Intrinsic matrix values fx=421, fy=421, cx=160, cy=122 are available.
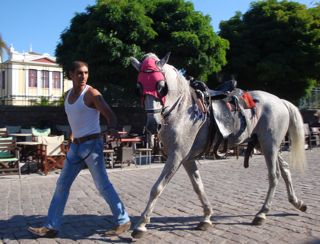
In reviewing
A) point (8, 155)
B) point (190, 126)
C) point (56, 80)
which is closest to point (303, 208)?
point (190, 126)

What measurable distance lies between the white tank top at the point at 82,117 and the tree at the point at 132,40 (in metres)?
A: 11.9

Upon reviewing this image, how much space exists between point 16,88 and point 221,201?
106ft

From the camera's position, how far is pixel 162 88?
467cm

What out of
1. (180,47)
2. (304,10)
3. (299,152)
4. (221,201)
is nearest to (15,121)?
(180,47)

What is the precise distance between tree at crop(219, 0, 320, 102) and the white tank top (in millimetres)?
17955

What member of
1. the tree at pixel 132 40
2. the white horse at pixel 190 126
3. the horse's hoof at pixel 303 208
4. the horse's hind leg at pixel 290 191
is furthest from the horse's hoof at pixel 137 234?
the tree at pixel 132 40

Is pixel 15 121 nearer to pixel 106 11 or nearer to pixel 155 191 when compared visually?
pixel 106 11

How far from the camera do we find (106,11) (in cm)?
1744

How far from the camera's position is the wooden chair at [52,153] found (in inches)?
452

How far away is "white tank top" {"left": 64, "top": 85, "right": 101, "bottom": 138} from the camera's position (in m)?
4.85

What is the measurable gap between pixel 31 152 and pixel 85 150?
→ 8.96 meters

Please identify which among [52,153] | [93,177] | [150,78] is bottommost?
[52,153]

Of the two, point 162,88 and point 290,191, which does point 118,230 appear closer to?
point 162,88

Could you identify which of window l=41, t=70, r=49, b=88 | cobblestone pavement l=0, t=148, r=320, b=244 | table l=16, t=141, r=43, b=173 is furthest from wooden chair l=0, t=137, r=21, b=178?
window l=41, t=70, r=49, b=88
